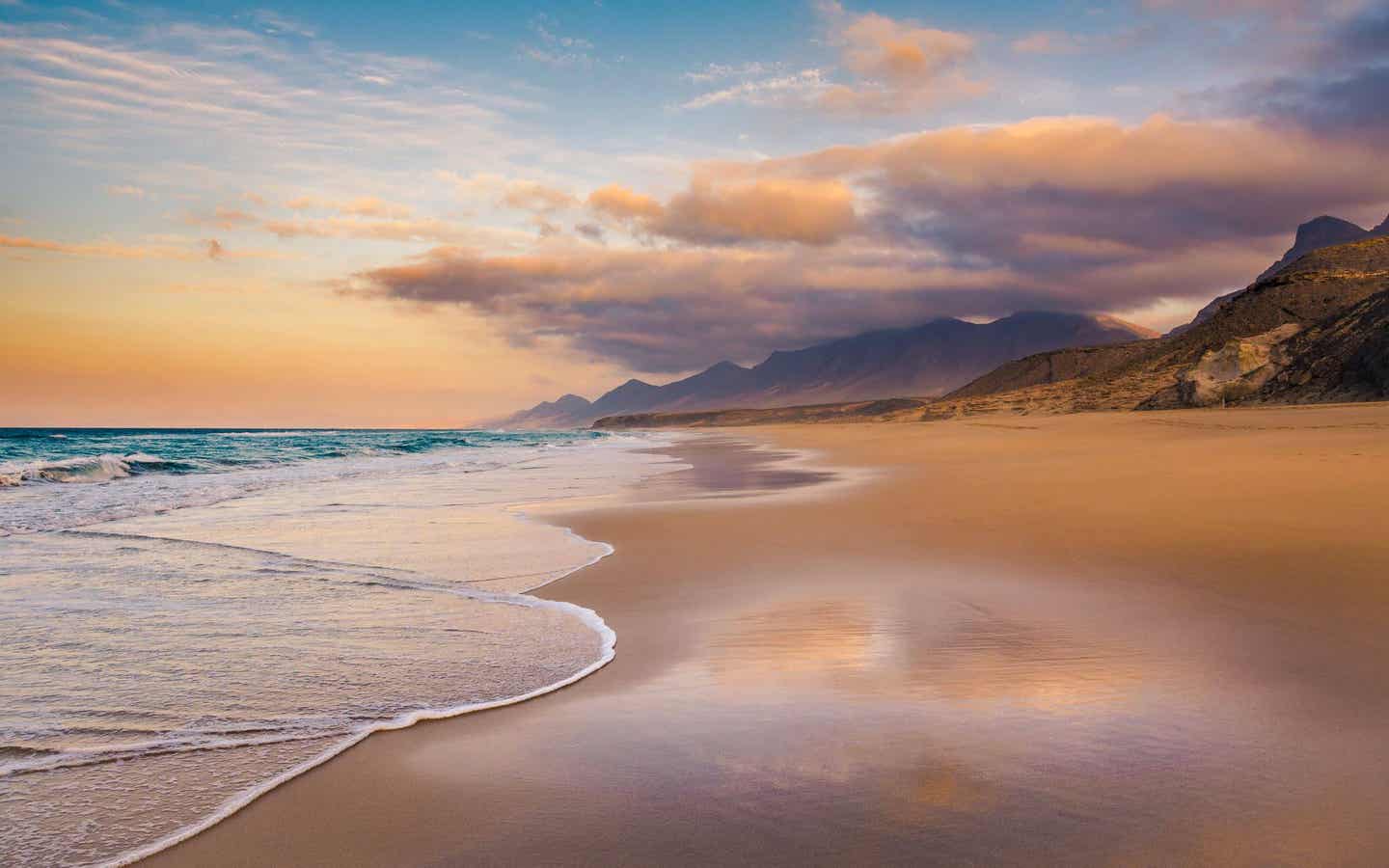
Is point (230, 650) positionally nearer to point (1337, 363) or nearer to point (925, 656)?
point (925, 656)

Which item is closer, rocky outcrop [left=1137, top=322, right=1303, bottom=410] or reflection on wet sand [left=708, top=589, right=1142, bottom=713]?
reflection on wet sand [left=708, top=589, right=1142, bottom=713]

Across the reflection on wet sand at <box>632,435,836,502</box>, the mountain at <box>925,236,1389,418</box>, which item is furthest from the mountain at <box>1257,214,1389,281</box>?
the reflection on wet sand at <box>632,435,836,502</box>

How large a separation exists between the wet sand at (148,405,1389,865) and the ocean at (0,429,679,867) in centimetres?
29

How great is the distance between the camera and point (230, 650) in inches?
173

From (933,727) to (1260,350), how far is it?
47122 mm

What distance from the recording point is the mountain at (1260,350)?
124 feet

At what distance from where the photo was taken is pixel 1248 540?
6.48 metres

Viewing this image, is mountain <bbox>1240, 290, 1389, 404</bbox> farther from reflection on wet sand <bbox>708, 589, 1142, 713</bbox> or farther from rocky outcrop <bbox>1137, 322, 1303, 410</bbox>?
reflection on wet sand <bbox>708, 589, 1142, 713</bbox>

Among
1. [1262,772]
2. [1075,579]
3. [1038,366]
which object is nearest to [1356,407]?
[1075,579]

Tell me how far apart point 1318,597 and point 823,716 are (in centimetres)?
351

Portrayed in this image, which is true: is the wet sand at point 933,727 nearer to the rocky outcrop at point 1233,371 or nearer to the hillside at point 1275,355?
the hillside at point 1275,355

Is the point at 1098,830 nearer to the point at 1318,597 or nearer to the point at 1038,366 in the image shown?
the point at 1318,597

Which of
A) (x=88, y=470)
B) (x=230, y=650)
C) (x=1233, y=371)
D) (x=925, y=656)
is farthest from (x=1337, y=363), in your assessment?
(x=88, y=470)

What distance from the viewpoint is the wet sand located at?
2.28 meters
